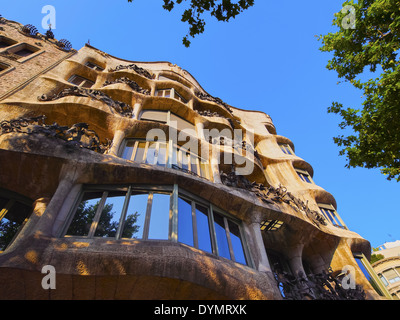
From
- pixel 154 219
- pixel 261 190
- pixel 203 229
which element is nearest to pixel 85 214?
pixel 154 219

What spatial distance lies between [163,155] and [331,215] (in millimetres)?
11479

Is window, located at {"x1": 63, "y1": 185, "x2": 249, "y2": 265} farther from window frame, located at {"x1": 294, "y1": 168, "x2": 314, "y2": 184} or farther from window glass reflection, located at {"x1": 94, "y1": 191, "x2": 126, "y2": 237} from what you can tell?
window frame, located at {"x1": 294, "y1": 168, "x2": 314, "y2": 184}

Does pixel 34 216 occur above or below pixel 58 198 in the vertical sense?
below

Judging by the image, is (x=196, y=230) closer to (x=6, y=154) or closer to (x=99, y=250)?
(x=99, y=250)

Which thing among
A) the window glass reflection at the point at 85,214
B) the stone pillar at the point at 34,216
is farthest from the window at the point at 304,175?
the stone pillar at the point at 34,216

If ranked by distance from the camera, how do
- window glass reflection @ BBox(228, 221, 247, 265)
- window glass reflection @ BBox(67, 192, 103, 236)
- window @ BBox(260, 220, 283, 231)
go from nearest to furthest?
window glass reflection @ BBox(67, 192, 103, 236)
window glass reflection @ BBox(228, 221, 247, 265)
window @ BBox(260, 220, 283, 231)

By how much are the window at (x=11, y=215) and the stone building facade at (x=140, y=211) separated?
4cm

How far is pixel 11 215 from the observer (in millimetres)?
7539

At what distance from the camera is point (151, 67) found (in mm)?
23203

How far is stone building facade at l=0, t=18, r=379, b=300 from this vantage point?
17.9 ft

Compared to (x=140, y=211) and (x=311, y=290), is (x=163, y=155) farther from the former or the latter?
(x=311, y=290)

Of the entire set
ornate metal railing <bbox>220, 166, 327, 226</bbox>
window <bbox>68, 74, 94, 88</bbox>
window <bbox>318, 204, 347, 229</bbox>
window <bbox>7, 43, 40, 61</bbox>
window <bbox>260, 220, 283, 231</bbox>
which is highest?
window <bbox>7, 43, 40, 61</bbox>

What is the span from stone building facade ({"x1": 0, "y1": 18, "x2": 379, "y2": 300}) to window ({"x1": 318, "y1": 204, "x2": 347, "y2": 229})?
156 mm

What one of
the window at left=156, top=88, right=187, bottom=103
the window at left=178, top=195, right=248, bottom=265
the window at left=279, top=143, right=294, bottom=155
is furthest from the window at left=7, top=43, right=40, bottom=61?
the window at left=279, top=143, right=294, bottom=155
